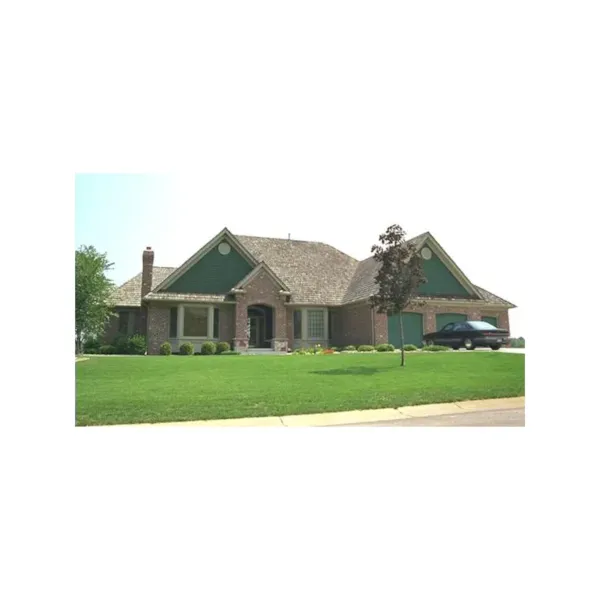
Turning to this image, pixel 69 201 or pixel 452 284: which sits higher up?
pixel 69 201

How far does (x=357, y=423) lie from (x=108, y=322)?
584 cm

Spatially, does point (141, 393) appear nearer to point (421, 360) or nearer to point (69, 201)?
point (69, 201)

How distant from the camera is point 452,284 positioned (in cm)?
1189

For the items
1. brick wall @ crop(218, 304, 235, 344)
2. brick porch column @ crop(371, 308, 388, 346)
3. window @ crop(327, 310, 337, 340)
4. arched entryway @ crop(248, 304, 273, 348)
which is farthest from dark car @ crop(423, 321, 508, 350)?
brick wall @ crop(218, 304, 235, 344)

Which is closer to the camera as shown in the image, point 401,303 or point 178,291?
point 401,303

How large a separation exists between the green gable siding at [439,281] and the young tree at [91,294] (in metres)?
6.84

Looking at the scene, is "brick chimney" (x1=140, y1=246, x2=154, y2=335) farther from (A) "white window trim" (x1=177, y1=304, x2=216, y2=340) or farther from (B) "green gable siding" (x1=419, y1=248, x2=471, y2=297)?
(B) "green gable siding" (x1=419, y1=248, x2=471, y2=297)

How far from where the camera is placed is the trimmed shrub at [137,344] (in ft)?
37.5

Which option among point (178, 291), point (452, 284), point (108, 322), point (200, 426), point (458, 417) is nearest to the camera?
point (200, 426)

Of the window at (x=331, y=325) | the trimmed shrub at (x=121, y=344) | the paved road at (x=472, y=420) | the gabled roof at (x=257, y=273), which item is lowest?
the paved road at (x=472, y=420)

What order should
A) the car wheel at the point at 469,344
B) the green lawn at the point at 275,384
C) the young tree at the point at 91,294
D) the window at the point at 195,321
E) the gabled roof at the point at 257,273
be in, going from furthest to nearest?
the gabled roof at the point at 257,273, the window at the point at 195,321, the car wheel at the point at 469,344, the young tree at the point at 91,294, the green lawn at the point at 275,384

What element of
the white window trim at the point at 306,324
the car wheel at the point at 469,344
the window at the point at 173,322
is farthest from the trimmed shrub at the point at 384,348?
the window at the point at 173,322

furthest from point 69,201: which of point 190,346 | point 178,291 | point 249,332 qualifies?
point 249,332

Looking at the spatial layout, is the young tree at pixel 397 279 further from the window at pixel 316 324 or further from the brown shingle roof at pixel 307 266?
the window at pixel 316 324
